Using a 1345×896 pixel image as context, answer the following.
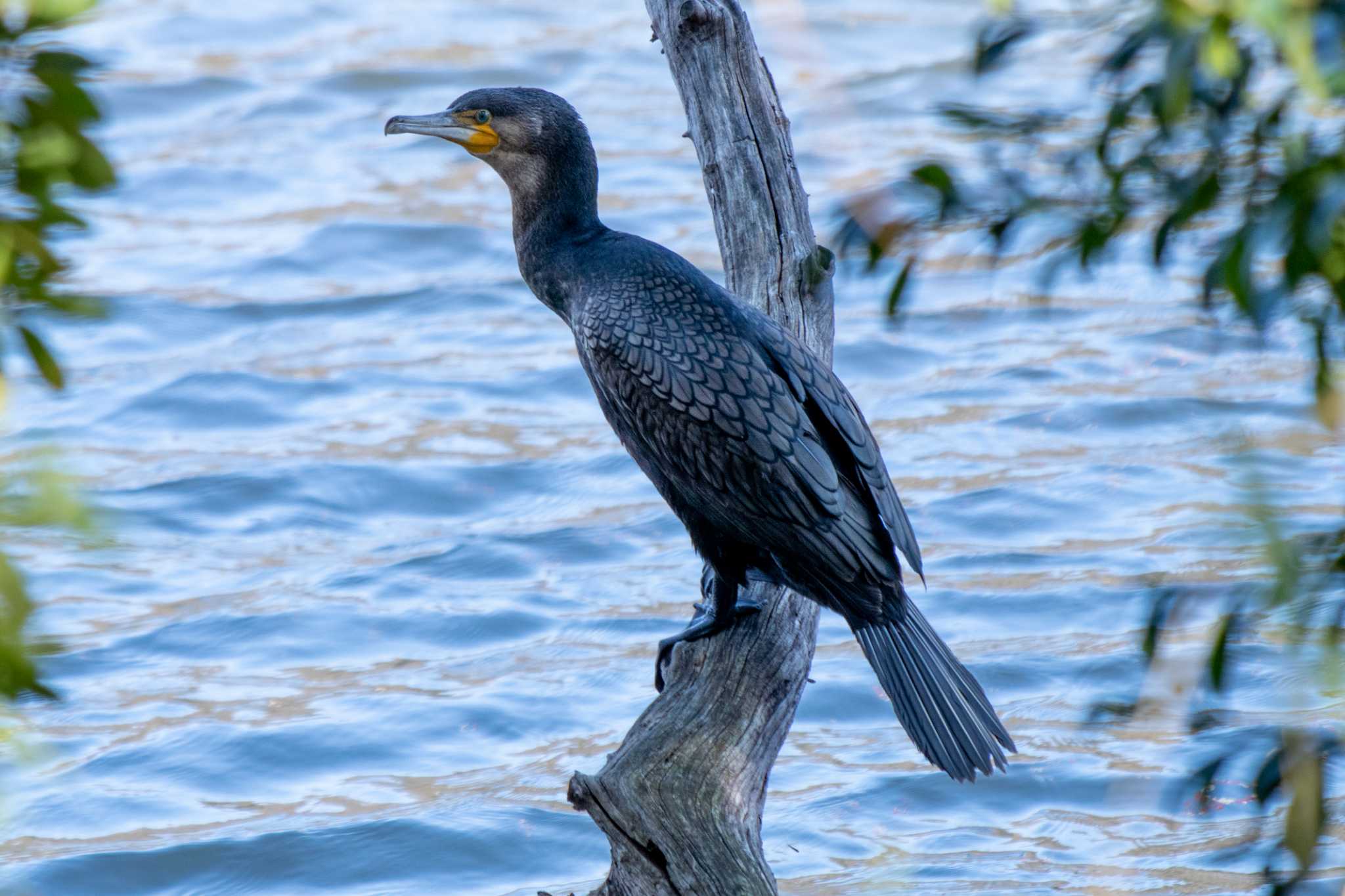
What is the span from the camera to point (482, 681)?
5.32 m

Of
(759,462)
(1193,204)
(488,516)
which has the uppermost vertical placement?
(1193,204)

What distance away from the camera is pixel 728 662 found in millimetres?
3008

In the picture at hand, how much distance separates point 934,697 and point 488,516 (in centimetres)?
367

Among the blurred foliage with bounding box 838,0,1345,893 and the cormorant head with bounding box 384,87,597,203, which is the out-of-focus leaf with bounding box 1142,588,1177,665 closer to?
the blurred foliage with bounding box 838,0,1345,893

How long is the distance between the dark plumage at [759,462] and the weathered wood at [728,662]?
0.14 metres

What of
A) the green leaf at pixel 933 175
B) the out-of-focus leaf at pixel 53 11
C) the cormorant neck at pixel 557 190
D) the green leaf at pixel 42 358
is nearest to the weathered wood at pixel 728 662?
the cormorant neck at pixel 557 190

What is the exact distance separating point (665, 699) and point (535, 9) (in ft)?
29.4

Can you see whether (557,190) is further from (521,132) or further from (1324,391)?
(1324,391)

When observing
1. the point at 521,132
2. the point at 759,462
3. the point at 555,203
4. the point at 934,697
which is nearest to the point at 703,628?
the point at 759,462

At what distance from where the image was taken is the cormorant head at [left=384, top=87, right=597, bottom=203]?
11.3 ft

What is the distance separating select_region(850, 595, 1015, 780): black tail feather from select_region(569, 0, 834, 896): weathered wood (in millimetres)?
179

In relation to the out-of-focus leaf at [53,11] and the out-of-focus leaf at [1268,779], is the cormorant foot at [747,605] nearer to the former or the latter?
the out-of-focus leaf at [1268,779]

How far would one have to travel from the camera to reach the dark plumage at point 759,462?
295 cm

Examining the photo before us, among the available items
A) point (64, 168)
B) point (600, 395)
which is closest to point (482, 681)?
point (600, 395)
